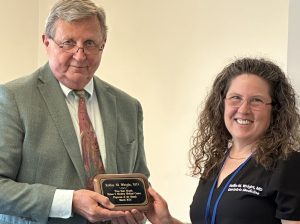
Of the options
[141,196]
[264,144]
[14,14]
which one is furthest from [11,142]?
[14,14]

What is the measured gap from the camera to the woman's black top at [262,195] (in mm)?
1719

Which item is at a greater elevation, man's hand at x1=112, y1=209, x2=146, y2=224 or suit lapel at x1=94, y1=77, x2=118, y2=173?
suit lapel at x1=94, y1=77, x2=118, y2=173

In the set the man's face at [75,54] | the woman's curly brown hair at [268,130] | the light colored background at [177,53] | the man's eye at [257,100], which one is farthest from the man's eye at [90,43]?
the light colored background at [177,53]

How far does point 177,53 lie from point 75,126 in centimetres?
174

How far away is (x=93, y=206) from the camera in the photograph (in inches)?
70.3

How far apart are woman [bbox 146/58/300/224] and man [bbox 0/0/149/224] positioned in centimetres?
30

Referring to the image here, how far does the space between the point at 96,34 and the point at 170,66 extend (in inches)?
66.9

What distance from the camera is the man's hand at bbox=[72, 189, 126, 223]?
1.79 metres

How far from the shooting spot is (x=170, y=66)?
3668 millimetres

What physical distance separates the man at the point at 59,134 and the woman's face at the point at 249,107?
0.49 m

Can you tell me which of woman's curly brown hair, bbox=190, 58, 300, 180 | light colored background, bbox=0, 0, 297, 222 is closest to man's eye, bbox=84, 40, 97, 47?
woman's curly brown hair, bbox=190, 58, 300, 180

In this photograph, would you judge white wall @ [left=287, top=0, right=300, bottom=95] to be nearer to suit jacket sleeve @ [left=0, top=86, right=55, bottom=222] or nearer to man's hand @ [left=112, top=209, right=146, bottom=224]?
man's hand @ [left=112, top=209, right=146, bottom=224]

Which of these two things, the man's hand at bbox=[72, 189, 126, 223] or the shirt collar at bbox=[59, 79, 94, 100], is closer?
the man's hand at bbox=[72, 189, 126, 223]

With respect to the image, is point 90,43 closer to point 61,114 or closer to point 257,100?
point 61,114
